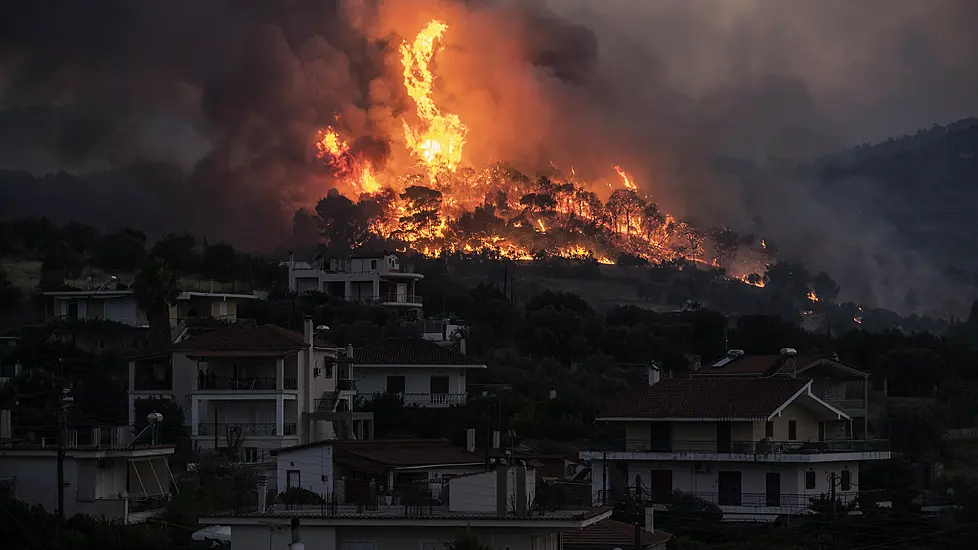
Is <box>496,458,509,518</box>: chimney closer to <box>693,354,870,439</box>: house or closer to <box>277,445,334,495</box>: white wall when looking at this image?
<box>277,445,334,495</box>: white wall

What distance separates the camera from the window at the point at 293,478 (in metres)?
50.6

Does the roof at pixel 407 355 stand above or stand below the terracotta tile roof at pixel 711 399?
above

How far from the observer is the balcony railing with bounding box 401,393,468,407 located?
73375 millimetres

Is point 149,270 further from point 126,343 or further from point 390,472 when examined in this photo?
point 390,472

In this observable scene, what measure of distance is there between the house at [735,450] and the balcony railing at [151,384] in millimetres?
18644

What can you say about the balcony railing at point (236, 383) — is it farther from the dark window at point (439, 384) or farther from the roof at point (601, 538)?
the roof at point (601, 538)

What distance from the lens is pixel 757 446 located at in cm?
5728

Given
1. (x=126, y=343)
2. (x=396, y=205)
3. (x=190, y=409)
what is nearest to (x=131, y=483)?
(x=190, y=409)

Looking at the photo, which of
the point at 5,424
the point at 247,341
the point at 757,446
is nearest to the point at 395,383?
the point at 247,341

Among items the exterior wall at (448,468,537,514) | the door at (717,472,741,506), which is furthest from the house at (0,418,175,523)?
the door at (717,472,741,506)

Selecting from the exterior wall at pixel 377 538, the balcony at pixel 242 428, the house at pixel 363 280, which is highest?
the house at pixel 363 280

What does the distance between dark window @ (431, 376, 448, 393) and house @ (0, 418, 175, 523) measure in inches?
990

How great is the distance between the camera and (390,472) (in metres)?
50.5

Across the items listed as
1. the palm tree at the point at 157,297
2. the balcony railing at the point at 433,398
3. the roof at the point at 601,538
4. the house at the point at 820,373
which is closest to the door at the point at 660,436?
the house at the point at 820,373
